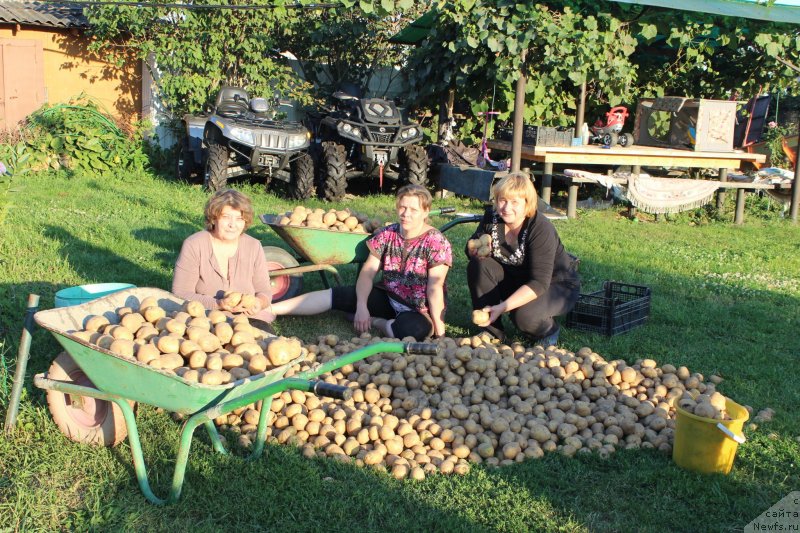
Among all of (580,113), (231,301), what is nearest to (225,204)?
(231,301)

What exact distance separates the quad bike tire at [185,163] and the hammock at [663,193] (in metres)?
5.14

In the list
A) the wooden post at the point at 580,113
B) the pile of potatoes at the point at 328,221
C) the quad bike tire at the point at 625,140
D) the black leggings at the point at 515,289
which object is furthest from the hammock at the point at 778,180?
the pile of potatoes at the point at 328,221

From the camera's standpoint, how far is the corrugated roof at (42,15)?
11789mm

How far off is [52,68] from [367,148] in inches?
244

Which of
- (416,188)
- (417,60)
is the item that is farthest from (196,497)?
(417,60)

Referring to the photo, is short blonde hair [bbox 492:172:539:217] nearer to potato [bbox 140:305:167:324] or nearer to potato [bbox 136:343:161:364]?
potato [bbox 140:305:167:324]

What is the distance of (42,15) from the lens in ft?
39.7

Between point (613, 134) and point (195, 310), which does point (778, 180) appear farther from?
point (195, 310)

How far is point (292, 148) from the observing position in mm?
9609

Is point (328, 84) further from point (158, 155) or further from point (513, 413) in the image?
point (513, 413)

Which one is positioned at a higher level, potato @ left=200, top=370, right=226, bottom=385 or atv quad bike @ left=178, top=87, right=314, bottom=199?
atv quad bike @ left=178, top=87, right=314, bottom=199

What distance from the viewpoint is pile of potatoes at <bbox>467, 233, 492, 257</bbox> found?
197 inches

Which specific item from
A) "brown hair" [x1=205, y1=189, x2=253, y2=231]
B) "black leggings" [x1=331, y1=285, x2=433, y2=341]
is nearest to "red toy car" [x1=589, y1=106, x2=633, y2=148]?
"black leggings" [x1=331, y1=285, x2=433, y2=341]

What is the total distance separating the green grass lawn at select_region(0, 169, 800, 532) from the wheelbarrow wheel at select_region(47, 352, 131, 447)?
0.08 meters
